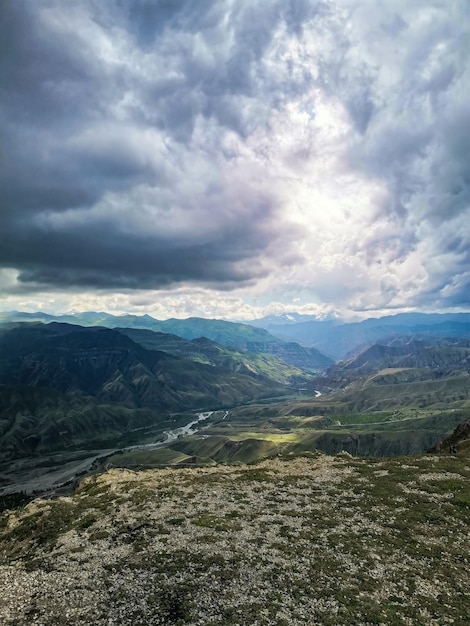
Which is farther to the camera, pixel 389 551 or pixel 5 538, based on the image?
pixel 5 538

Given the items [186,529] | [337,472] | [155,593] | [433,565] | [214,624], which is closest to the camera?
[214,624]

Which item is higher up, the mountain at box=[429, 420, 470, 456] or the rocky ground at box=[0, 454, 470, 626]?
the rocky ground at box=[0, 454, 470, 626]

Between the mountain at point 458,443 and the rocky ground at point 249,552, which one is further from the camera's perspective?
the mountain at point 458,443

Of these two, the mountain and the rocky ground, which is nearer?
the rocky ground

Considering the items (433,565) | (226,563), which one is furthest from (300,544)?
(433,565)

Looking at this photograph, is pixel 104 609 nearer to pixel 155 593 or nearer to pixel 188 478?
pixel 155 593

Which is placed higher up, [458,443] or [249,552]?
[249,552]

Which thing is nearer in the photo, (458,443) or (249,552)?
(249,552)

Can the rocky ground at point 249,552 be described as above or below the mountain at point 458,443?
above
